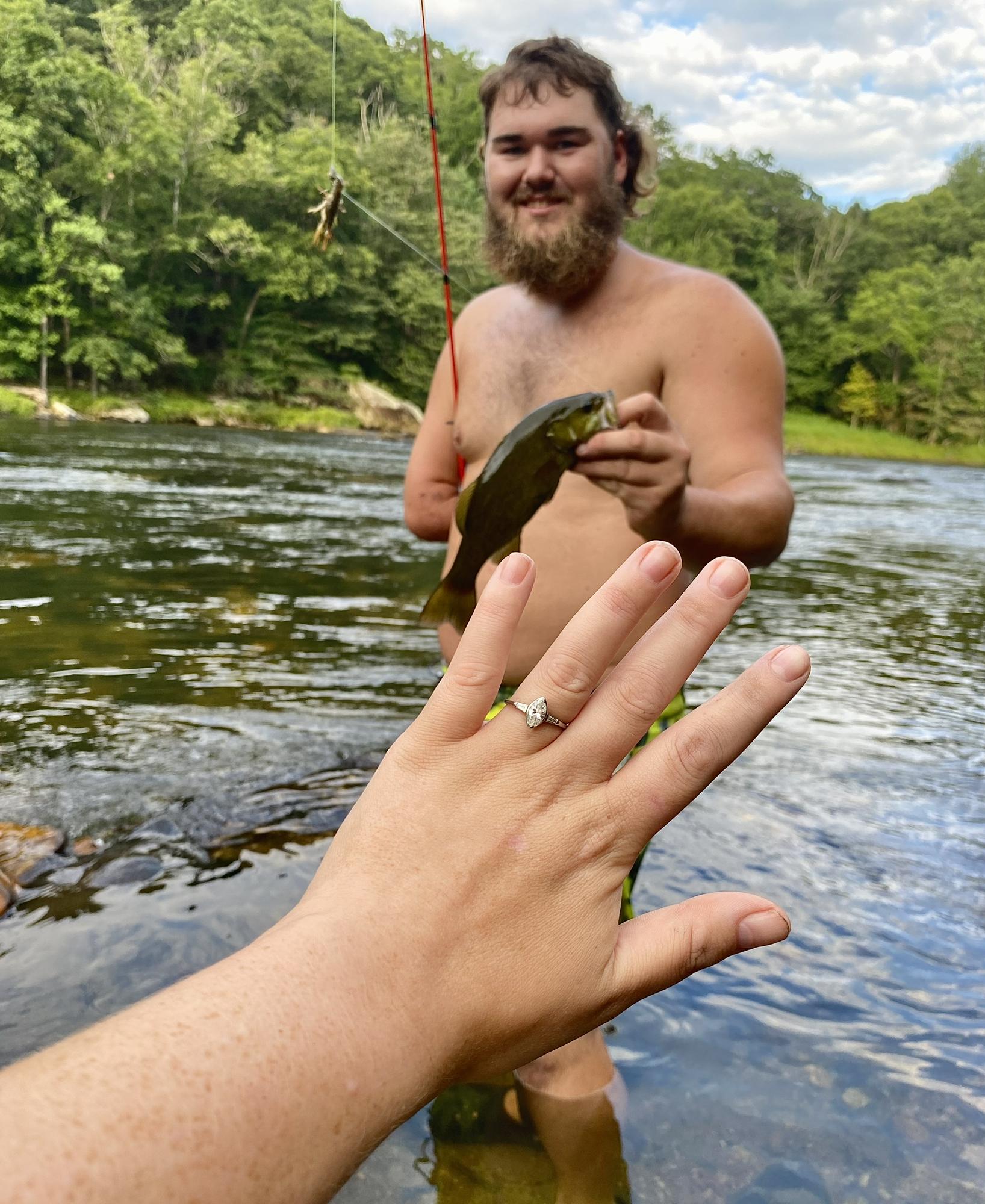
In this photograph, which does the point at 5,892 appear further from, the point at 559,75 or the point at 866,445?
the point at 866,445

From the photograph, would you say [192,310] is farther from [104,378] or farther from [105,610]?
[105,610]

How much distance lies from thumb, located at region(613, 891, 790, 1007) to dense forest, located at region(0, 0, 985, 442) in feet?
80.8

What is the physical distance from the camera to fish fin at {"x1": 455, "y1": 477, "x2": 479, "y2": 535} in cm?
248

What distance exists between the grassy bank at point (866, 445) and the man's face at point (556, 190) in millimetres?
46138

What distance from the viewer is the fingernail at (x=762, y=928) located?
1077 mm

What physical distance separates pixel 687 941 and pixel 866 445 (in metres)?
55.8

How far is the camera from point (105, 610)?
6949 millimetres

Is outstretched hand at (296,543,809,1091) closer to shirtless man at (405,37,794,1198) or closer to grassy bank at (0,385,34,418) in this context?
shirtless man at (405,37,794,1198)

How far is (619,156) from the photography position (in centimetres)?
351

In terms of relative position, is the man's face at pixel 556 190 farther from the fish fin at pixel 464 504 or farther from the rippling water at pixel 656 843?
the rippling water at pixel 656 843

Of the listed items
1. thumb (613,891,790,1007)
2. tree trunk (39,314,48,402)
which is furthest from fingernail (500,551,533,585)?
tree trunk (39,314,48,402)

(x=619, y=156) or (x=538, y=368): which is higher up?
(x=619, y=156)

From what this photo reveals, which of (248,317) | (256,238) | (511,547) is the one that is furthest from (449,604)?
(248,317)

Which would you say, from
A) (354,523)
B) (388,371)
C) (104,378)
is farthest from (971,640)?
(388,371)
